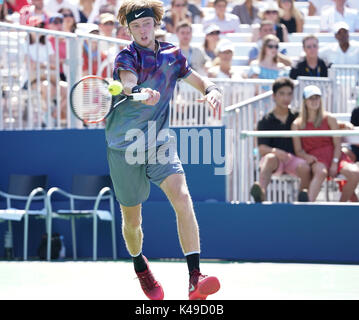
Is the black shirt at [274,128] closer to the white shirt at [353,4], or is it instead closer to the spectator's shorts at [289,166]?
the spectator's shorts at [289,166]

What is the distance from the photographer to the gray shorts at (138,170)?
258 inches

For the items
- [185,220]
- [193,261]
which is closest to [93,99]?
[185,220]

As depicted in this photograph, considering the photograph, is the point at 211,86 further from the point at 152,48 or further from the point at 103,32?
the point at 103,32

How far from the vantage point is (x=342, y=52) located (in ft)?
43.3

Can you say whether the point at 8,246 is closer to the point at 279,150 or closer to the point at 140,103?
the point at 279,150

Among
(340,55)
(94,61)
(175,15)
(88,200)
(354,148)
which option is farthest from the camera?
(175,15)

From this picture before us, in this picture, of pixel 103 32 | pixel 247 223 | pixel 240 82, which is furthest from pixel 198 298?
pixel 103 32

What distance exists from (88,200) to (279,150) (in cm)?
243

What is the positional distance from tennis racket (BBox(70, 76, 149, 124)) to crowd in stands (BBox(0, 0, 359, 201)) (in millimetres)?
1257

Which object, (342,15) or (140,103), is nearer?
(140,103)

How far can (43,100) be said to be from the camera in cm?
1123

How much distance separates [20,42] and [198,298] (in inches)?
224

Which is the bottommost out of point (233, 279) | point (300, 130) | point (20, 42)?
point (233, 279)

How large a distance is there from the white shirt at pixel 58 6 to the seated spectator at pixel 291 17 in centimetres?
342
